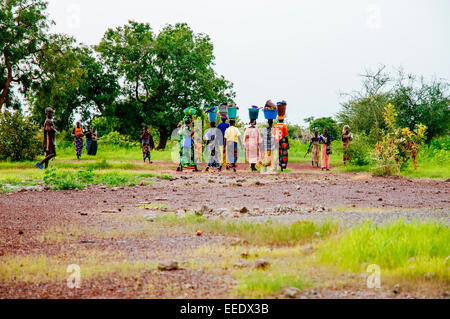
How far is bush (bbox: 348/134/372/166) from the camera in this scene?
22.0 metres

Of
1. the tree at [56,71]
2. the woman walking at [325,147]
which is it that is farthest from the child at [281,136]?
the tree at [56,71]

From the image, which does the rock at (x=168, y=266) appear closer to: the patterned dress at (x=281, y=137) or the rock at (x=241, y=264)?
the rock at (x=241, y=264)

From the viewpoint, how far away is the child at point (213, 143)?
1767 centimetres

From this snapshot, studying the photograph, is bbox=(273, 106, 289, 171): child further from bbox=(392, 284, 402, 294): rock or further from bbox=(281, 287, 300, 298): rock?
bbox=(281, 287, 300, 298): rock

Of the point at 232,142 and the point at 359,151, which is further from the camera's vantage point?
Result: the point at 359,151

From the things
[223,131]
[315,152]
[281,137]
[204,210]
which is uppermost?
[223,131]

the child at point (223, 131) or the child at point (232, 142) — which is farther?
the child at point (223, 131)

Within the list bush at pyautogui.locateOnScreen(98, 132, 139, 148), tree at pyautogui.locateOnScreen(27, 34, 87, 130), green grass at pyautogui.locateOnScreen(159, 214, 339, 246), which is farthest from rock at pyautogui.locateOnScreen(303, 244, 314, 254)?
bush at pyautogui.locateOnScreen(98, 132, 139, 148)

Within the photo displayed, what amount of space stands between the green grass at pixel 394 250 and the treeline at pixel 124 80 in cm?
2968

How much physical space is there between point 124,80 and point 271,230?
3620cm

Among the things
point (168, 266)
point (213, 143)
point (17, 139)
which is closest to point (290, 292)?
point (168, 266)

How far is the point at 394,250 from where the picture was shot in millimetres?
5141

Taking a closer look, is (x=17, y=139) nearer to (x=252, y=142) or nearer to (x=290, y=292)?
(x=252, y=142)

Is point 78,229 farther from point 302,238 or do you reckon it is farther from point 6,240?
point 302,238
